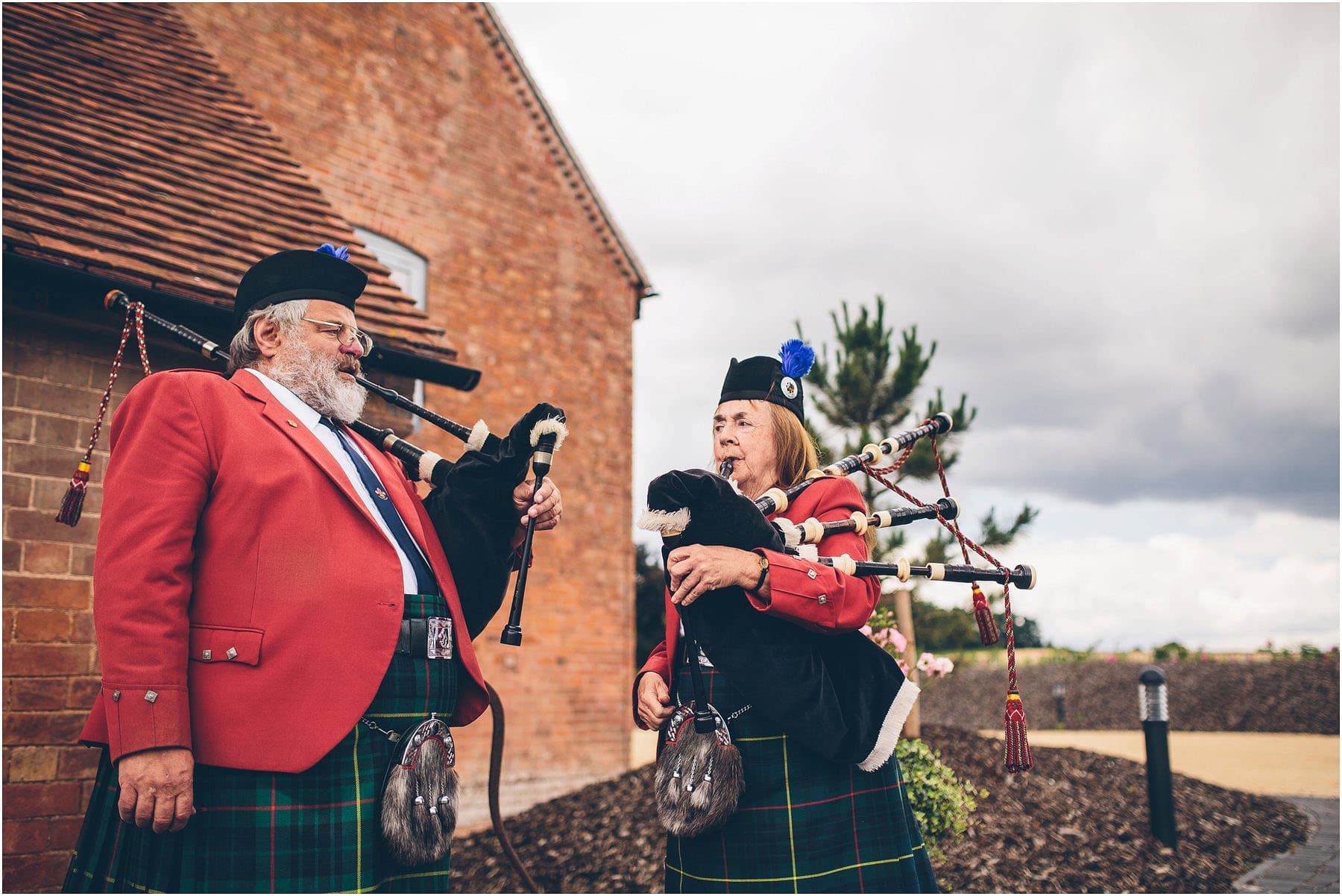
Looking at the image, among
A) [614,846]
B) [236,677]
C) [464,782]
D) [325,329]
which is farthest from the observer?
[464,782]

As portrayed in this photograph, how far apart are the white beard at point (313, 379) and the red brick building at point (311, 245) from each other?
2017 mm

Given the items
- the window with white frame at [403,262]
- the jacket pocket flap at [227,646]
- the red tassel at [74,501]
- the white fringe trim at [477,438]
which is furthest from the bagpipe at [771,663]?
the window with white frame at [403,262]

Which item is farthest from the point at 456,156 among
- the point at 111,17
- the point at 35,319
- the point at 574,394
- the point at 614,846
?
the point at 614,846

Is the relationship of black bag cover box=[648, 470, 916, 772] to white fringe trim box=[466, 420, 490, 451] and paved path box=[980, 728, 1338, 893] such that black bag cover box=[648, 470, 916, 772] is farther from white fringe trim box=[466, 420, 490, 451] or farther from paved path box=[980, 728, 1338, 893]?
paved path box=[980, 728, 1338, 893]

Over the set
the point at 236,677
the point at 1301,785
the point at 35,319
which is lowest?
the point at 1301,785

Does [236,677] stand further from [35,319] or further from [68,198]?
[68,198]

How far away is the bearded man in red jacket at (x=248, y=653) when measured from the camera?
1983 mm

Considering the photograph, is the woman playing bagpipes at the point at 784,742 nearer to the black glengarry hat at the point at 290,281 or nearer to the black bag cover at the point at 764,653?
the black bag cover at the point at 764,653

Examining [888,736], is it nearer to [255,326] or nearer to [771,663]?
[771,663]

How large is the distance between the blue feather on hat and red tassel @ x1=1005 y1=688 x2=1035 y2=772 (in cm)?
106

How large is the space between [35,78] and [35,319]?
6.24ft

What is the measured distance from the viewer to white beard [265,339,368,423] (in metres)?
2.55

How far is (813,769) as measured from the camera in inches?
91.6

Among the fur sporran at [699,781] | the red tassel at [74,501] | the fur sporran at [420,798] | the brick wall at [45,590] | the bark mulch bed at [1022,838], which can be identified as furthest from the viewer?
the bark mulch bed at [1022,838]
